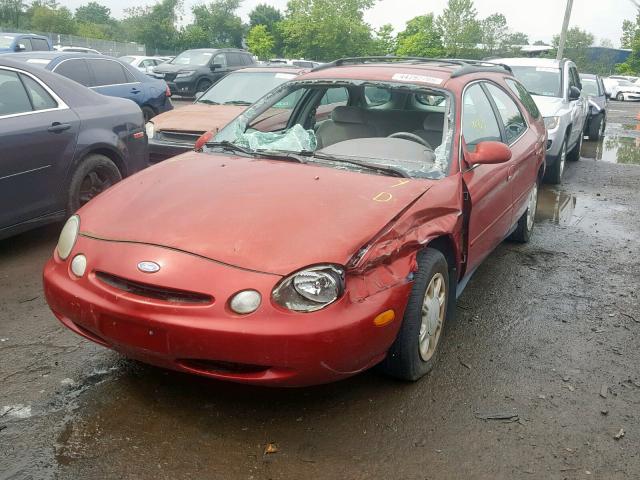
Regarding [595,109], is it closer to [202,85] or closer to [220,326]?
[202,85]

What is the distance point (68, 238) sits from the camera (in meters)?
3.16

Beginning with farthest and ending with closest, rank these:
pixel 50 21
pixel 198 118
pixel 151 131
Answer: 1. pixel 50 21
2. pixel 198 118
3. pixel 151 131

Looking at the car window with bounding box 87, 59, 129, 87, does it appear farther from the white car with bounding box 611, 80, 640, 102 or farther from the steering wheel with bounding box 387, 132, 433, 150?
the white car with bounding box 611, 80, 640, 102

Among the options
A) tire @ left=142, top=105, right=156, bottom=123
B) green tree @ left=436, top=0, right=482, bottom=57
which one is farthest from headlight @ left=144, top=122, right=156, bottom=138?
green tree @ left=436, top=0, right=482, bottom=57

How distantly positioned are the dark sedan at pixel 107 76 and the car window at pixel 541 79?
6.10m

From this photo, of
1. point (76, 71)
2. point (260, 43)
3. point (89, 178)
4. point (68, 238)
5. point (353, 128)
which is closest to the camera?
point (68, 238)

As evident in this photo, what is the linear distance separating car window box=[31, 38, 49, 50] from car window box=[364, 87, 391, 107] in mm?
14070

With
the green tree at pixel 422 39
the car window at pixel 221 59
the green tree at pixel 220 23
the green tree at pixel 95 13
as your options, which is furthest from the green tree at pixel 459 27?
the green tree at pixel 95 13

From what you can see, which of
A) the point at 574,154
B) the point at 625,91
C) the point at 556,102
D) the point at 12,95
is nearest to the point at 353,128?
the point at 12,95

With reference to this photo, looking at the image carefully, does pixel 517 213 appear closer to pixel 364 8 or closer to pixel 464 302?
pixel 464 302

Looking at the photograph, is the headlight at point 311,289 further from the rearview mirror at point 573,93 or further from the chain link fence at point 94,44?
the chain link fence at point 94,44

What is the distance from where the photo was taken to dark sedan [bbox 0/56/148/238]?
16.0 ft

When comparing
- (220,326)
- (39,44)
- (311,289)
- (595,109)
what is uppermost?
(39,44)

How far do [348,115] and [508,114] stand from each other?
1404 millimetres
